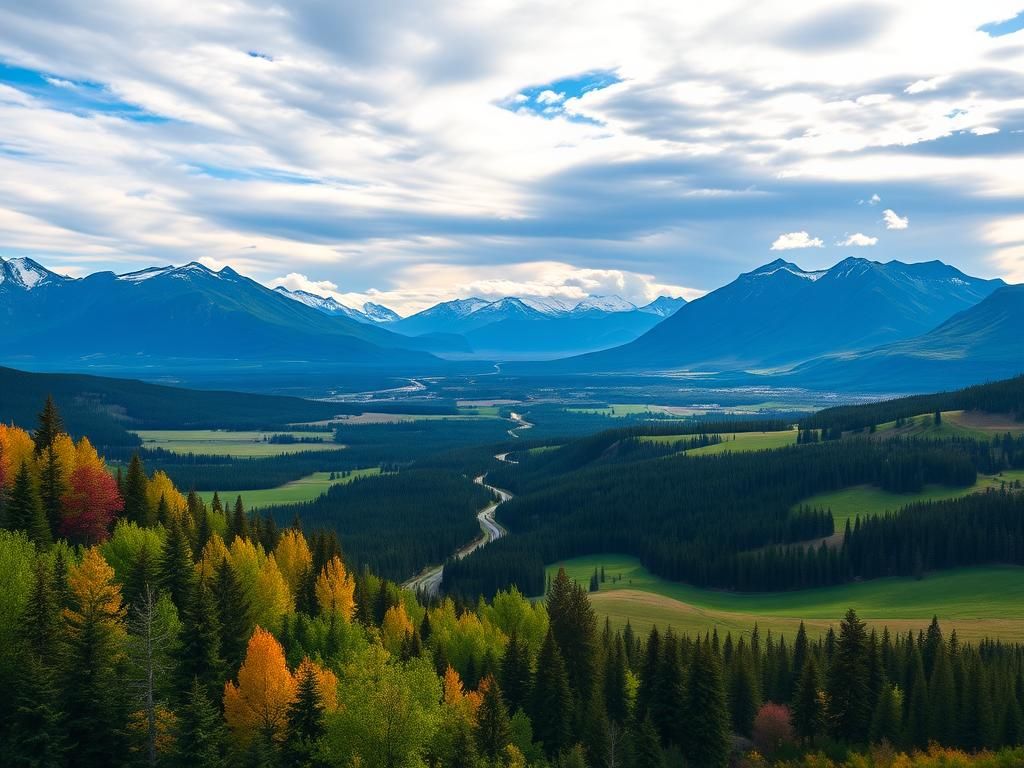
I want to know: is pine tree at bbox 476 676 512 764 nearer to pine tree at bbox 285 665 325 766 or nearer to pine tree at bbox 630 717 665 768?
pine tree at bbox 285 665 325 766

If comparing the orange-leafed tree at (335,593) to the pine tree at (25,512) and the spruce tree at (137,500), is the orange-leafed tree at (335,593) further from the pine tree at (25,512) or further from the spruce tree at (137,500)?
the pine tree at (25,512)

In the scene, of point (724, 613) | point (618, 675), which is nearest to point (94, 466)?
point (618, 675)

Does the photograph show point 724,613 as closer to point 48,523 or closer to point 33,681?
point 48,523

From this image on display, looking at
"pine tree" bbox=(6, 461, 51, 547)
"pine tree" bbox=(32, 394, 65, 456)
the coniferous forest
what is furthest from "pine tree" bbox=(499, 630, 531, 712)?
"pine tree" bbox=(32, 394, 65, 456)

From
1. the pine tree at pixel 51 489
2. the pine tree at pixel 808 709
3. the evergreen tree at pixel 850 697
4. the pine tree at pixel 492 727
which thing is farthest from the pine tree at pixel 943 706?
the pine tree at pixel 51 489

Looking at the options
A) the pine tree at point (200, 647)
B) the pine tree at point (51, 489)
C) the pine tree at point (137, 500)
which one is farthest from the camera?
the pine tree at point (137, 500)

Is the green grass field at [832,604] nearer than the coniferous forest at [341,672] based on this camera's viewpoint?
No

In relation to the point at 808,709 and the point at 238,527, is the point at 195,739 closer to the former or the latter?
the point at 238,527
